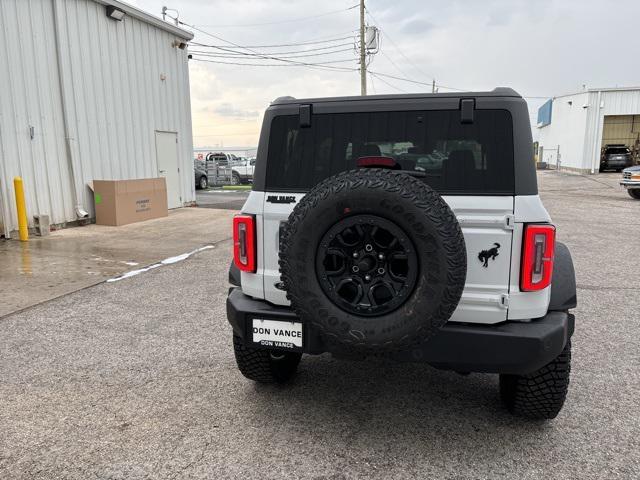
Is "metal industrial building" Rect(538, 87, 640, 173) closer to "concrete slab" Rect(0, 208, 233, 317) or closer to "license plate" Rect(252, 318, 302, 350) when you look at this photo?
"concrete slab" Rect(0, 208, 233, 317)

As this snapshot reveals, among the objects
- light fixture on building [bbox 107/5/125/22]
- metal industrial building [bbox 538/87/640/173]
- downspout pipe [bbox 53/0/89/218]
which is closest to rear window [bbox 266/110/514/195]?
downspout pipe [bbox 53/0/89/218]

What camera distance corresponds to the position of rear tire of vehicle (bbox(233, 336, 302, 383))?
328 cm

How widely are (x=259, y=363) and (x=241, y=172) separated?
25.9 metres

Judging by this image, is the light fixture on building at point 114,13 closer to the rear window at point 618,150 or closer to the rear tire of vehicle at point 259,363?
the rear tire of vehicle at point 259,363

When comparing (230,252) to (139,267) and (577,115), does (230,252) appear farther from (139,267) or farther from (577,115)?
(577,115)

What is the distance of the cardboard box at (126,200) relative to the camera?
11.3 metres

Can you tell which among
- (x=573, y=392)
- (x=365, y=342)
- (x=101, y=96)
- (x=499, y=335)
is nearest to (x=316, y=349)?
(x=365, y=342)

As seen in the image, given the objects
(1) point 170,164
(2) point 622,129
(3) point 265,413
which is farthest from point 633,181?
(2) point 622,129

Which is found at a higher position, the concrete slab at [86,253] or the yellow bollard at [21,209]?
the yellow bollard at [21,209]

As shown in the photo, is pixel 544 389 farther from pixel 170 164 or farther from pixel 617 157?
pixel 617 157

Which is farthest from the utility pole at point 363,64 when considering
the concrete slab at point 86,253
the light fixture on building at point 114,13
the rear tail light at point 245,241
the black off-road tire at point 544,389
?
the black off-road tire at point 544,389

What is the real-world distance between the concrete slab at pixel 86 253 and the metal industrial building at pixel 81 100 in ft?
4.02

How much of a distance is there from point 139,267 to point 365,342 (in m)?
5.80

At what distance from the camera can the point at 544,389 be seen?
9.29 ft
